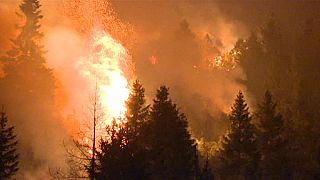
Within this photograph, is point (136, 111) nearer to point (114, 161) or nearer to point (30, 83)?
point (114, 161)

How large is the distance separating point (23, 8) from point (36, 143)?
22207 mm

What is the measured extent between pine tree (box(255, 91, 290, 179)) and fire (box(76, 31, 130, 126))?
25464 mm

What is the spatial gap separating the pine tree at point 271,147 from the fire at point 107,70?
83.5 feet

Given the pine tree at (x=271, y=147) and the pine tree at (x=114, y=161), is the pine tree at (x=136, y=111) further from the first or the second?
the pine tree at (x=114, y=161)

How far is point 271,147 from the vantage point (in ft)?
168

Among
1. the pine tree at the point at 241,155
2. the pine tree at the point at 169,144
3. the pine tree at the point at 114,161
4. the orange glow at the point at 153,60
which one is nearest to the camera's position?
the pine tree at the point at 114,161

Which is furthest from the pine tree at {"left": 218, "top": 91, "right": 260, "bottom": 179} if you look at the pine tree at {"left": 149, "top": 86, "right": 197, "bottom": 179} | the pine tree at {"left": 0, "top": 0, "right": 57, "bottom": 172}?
the pine tree at {"left": 0, "top": 0, "right": 57, "bottom": 172}

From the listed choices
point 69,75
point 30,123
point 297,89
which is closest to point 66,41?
point 69,75

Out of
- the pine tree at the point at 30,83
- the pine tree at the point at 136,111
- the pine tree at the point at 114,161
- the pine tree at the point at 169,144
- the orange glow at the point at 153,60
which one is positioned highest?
the orange glow at the point at 153,60

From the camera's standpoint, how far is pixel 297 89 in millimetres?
75438

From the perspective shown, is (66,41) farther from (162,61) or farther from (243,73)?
(243,73)

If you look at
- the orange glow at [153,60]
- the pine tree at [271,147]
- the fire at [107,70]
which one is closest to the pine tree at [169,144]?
the pine tree at [271,147]

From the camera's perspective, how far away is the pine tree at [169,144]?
141ft

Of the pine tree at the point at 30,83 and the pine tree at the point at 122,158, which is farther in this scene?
the pine tree at the point at 30,83
